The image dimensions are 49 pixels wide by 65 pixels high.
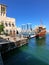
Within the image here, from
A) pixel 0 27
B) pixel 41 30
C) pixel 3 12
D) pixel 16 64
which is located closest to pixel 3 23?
pixel 0 27

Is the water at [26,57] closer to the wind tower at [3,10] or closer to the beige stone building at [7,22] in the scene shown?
the beige stone building at [7,22]

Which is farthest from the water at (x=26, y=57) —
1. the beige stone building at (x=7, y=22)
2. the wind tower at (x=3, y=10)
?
the wind tower at (x=3, y=10)

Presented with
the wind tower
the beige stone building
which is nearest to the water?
the beige stone building

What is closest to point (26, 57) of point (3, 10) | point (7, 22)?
point (7, 22)

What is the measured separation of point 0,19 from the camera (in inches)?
1898

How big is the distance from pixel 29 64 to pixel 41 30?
225 feet

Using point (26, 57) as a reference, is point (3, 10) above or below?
above

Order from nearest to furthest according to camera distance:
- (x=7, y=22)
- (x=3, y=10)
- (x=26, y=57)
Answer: (x=26, y=57) → (x=7, y=22) → (x=3, y=10)

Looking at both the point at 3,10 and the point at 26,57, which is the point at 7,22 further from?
the point at 26,57

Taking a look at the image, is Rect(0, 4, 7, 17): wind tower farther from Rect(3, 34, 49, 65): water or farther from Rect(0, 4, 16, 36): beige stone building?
Rect(3, 34, 49, 65): water

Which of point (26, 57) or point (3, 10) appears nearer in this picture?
point (26, 57)

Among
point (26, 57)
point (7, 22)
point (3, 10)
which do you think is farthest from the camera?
point (3, 10)

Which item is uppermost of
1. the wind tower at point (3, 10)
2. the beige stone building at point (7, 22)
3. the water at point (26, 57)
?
the wind tower at point (3, 10)

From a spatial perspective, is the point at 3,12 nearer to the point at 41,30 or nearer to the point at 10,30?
the point at 10,30
